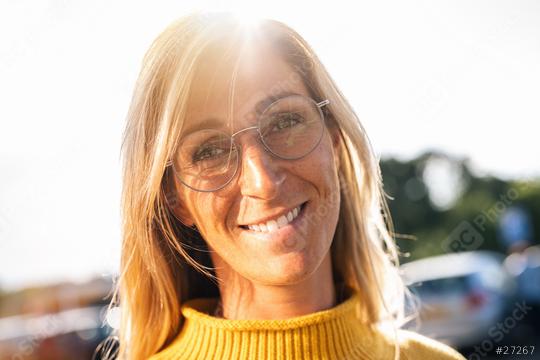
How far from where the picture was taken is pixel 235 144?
6.00 feet

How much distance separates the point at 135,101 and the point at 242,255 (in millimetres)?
644

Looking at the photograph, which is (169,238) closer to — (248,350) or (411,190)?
(248,350)

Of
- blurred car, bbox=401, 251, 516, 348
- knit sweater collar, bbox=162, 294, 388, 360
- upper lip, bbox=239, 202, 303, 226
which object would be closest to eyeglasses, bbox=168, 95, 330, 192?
upper lip, bbox=239, 202, 303, 226

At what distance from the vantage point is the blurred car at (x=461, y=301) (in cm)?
926

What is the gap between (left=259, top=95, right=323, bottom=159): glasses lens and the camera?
1.84 meters

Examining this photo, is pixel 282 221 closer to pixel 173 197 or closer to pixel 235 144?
pixel 235 144

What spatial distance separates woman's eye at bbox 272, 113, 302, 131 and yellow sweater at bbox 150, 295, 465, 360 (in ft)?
2.11

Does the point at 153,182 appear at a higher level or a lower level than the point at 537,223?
higher

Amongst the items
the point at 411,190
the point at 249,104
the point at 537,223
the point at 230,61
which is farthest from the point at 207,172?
the point at 411,190

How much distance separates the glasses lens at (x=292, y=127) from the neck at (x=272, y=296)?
44 cm

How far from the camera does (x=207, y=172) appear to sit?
73.0 inches

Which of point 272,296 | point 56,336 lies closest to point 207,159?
point 272,296

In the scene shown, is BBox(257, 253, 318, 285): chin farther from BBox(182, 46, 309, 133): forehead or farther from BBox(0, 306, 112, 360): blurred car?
BBox(0, 306, 112, 360): blurred car
